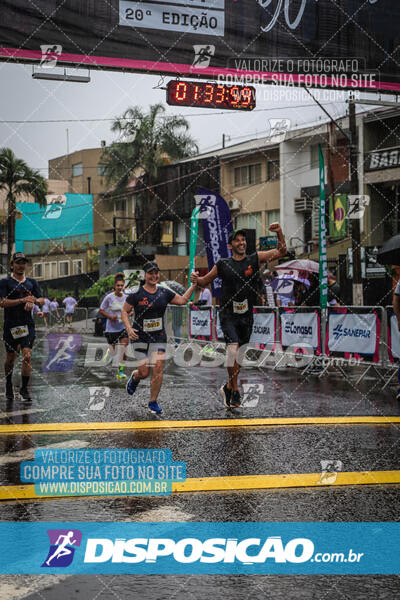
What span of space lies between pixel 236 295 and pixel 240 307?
187mm

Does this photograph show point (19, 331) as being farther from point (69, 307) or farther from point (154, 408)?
point (69, 307)

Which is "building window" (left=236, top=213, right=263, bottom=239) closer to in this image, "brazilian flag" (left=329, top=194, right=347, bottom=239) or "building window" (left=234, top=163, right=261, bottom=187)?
"building window" (left=234, top=163, right=261, bottom=187)

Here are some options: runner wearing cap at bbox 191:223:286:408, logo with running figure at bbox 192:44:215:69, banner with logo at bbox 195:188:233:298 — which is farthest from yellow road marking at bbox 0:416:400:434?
banner with logo at bbox 195:188:233:298

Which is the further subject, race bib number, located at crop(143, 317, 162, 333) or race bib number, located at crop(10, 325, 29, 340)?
race bib number, located at crop(10, 325, 29, 340)

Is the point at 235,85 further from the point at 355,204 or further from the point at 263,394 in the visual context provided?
the point at 263,394

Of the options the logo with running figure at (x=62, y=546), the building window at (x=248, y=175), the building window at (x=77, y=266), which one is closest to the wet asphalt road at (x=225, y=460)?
the logo with running figure at (x=62, y=546)

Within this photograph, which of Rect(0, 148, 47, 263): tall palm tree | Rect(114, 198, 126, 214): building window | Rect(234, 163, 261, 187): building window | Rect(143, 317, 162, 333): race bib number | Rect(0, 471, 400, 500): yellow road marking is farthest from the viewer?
Rect(114, 198, 126, 214): building window

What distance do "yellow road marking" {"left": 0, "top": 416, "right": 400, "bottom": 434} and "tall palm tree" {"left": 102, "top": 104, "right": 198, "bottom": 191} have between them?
36.1 m

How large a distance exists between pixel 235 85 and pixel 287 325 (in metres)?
5.89

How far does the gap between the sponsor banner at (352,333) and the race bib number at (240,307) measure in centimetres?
370

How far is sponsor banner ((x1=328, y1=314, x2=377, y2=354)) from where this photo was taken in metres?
12.1

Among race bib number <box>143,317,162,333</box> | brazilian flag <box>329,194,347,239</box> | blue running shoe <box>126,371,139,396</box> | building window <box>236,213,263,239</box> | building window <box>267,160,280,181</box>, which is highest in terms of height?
building window <box>267,160,280,181</box>

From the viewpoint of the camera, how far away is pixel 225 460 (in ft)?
19.8

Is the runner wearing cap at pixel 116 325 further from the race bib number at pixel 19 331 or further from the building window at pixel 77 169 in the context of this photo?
the building window at pixel 77 169
